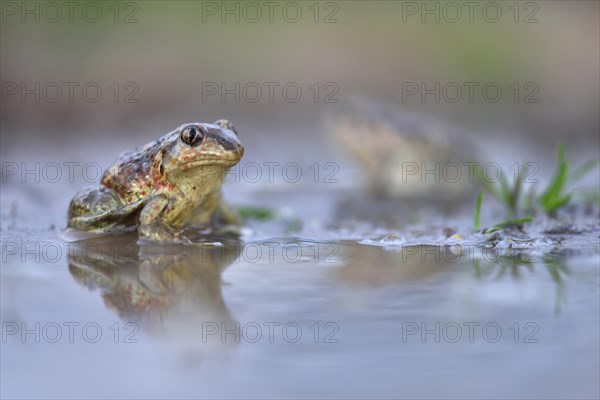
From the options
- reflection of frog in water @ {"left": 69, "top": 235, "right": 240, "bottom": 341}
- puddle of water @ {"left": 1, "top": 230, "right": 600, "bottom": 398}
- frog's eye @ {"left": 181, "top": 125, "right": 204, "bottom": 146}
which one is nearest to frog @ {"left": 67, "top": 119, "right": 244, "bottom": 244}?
frog's eye @ {"left": 181, "top": 125, "right": 204, "bottom": 146}

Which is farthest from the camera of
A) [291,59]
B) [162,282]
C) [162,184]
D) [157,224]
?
[291,59]

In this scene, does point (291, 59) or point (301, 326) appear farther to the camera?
point (291, 59)

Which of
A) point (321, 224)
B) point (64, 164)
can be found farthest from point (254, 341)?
point (64, 164)

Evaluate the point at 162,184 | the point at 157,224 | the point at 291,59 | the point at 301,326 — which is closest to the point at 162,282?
the point at 301,326

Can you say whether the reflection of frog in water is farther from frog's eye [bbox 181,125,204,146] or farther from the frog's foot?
frog's eye [bbox 181,125,204,146]

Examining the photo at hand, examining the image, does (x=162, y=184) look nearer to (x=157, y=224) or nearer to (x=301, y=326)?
(x=157, y=224)

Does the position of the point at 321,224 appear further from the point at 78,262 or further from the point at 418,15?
the point at 418,15

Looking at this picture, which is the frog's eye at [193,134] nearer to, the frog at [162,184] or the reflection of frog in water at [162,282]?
the frog at [162,184]
